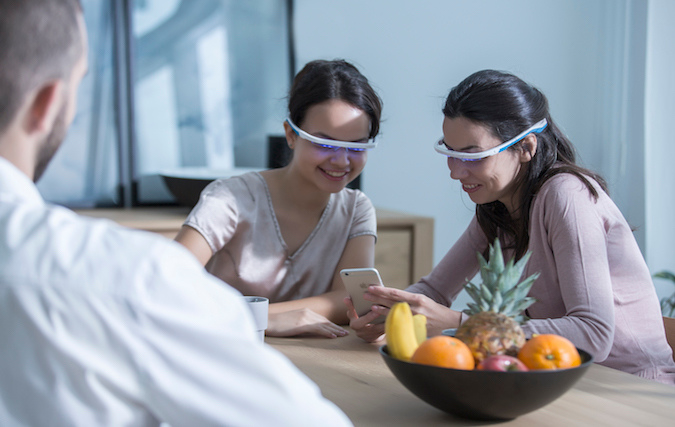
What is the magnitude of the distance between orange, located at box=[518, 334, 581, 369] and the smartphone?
50cm

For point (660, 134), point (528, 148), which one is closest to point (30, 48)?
point (528, 148)

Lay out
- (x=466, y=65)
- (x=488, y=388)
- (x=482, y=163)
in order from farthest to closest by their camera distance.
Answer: (x=466, y=65), (x=482, y=163), (x=488, y=388)

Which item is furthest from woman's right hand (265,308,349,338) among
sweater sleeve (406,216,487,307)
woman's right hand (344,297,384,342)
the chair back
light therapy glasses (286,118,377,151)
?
the chair back

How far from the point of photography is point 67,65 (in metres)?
0.62

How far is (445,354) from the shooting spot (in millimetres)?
875

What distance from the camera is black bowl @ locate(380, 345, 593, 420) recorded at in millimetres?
846

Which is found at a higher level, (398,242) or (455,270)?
(455,270)

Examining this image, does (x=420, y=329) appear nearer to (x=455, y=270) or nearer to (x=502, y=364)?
(x=502, y=364)

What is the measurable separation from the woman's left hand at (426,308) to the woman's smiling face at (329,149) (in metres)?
0.54

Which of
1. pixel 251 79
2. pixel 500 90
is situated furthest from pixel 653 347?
pixel 251 79

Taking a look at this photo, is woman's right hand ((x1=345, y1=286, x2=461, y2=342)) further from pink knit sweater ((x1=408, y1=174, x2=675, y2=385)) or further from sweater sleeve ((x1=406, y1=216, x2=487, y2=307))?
sweater sleeve ((x1=406, y1=216, x2=487, y2=307))

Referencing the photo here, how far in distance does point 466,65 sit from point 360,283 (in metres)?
2.37

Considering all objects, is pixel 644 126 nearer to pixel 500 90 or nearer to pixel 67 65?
pixel 500 90

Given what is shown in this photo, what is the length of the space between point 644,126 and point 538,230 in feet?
7.27
